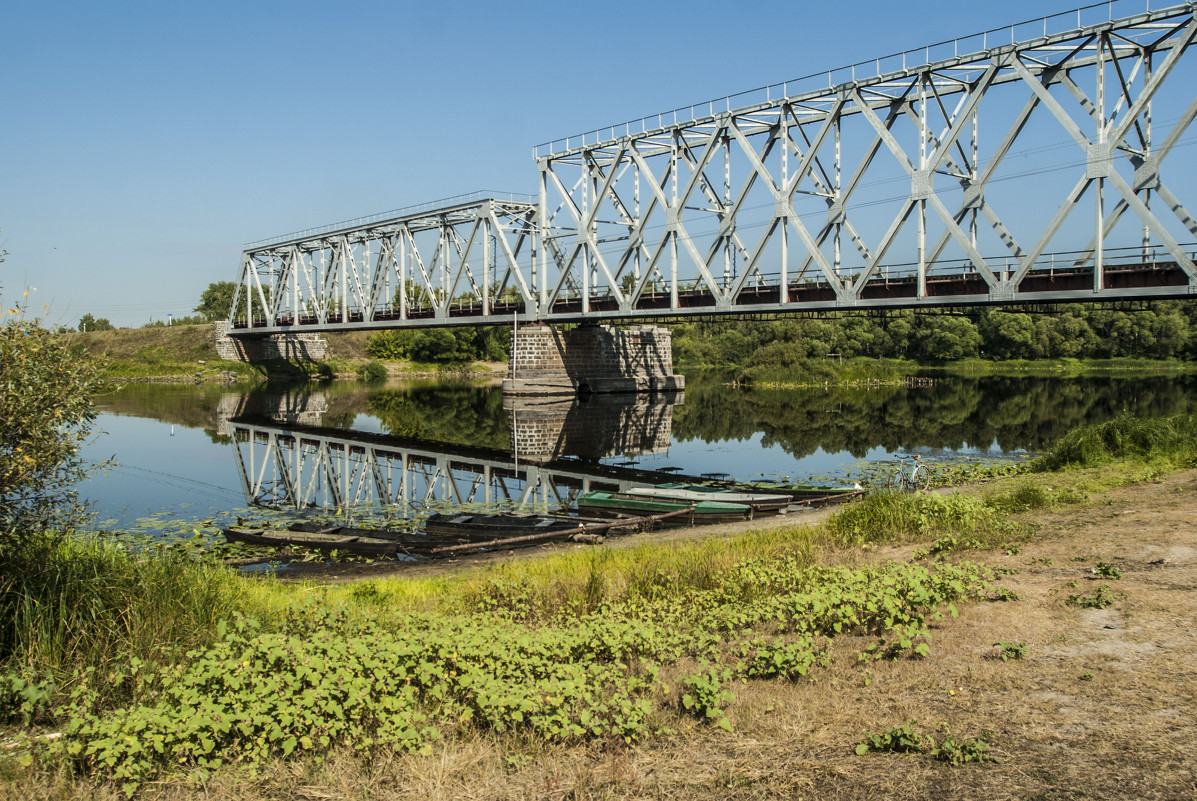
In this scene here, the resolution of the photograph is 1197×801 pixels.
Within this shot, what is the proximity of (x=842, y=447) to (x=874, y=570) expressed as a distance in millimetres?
26670

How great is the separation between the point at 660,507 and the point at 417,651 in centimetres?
1371

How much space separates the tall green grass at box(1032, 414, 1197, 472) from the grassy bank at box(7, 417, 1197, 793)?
12.8 metres

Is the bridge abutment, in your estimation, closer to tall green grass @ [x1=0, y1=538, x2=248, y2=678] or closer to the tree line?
the tree line

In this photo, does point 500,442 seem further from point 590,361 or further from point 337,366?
point 337,366

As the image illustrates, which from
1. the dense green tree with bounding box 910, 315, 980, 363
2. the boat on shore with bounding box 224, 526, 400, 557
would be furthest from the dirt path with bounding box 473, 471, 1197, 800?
the dense green tree with bounding box 910, 315, 980, 363

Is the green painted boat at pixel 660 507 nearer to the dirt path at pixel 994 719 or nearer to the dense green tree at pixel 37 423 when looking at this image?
the dirt path at pixel 994 719

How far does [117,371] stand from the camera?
89125 mm

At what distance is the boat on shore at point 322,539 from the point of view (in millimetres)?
16797

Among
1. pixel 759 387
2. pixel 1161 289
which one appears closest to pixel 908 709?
pixel 1161 289

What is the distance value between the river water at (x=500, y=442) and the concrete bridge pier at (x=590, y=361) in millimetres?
3831

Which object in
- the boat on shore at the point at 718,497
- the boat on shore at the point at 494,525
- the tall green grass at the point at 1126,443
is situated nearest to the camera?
the boat on shore at the point at 494,525

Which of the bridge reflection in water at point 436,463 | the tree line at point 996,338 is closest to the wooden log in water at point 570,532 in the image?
the bridge reflection in water at point 436,463

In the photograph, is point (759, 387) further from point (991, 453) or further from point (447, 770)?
point (447, 770)

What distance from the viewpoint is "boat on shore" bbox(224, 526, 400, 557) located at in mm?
16797
